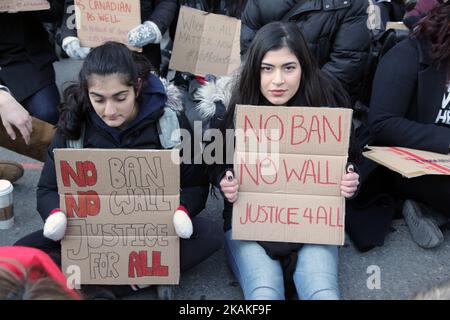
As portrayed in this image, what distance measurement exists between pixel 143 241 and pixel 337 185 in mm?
792

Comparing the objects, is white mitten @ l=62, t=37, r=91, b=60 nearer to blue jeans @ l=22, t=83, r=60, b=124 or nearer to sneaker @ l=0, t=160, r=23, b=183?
blue jeans @ l=22, t=83, r=60, b=124

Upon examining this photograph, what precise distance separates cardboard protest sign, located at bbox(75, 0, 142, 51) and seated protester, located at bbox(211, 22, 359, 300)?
924 millimetres

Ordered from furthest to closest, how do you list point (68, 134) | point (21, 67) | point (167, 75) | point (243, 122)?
point (167, 75)
point (21, 67)
point (68, 134)
point (243, 122)

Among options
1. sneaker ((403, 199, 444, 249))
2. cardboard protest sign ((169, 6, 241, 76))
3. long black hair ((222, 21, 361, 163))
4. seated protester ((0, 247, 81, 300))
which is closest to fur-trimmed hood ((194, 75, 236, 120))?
long black hair ((222, 21, 361, 163))

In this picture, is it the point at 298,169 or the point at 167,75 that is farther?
the point at 167,75

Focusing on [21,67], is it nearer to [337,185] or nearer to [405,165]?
[337,185]

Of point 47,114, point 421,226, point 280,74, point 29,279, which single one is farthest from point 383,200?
point 29,279

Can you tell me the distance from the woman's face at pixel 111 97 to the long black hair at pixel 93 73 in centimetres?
2

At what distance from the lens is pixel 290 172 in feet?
6.79

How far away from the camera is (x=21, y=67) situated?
9.64 feet


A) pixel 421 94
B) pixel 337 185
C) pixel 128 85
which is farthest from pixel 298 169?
pixel 421 94

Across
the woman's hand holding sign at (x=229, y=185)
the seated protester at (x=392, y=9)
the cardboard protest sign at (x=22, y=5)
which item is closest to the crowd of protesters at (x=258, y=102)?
the woman's hand holding sign at (x=229, y=185)

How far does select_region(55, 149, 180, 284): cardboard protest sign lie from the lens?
1982 millimetres

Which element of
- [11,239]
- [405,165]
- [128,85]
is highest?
[128,85]
